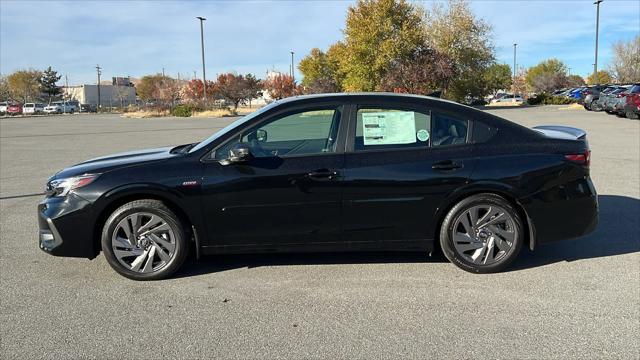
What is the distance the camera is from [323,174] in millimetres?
4379

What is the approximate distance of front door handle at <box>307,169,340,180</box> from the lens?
4367 mm

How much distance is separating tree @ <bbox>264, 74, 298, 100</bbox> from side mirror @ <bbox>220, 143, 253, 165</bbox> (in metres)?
73.0

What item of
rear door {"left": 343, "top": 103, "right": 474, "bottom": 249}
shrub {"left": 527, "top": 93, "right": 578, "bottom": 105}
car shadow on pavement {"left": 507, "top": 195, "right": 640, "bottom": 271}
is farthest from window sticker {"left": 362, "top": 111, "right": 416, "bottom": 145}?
shrub {"left": 527, "top": 93, "right": 578, "bottom": 105}


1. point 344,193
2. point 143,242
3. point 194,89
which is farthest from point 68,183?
point 194,89

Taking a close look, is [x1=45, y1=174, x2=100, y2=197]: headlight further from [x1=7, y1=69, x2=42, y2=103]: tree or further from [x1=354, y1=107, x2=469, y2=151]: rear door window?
[x1=7, y1=69, x2=42, y2=103]: tree

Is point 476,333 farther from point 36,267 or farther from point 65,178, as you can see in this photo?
point 36,267

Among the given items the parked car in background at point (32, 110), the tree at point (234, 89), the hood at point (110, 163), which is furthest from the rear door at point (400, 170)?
the parked car in background at point (32, 110)

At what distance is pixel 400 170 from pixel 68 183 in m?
2.94

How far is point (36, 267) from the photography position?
4922 mm

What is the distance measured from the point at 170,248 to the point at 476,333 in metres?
2.66

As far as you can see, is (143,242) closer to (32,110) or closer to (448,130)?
(448,130)

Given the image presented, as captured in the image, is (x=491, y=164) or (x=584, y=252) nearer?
(x=491, y=164)

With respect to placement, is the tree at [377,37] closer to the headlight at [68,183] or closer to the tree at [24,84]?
the headlight at [68,183]

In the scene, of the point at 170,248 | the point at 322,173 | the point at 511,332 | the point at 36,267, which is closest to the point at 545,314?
the point at 511,332
